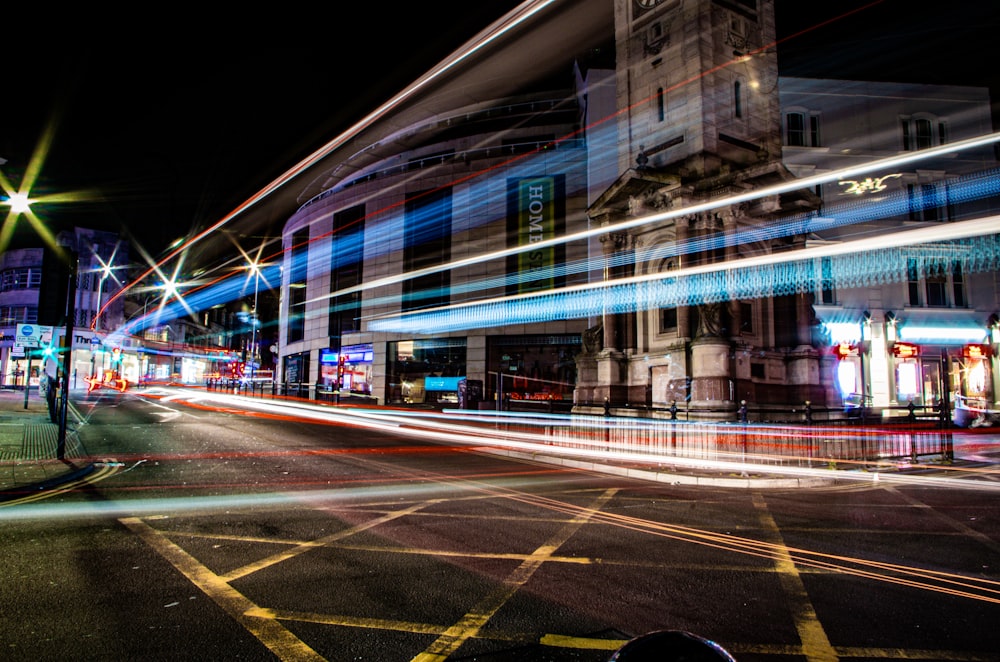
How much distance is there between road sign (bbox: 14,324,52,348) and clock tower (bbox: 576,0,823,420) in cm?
2257

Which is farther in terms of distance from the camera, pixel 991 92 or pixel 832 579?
pixel 991 92

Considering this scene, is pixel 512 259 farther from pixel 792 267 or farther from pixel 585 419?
pixel 585 419

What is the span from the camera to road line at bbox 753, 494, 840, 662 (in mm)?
3521

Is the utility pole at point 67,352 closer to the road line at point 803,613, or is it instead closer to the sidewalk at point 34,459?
the sidewalk at point 34,459

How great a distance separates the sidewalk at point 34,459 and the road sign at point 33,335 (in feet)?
17.1

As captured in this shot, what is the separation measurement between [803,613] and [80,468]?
12052 millimetres

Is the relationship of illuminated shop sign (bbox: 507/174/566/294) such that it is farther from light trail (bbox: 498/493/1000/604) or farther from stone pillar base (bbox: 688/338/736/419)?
light trail (bbox: 498/493/1000/604)

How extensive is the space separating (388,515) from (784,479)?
8.11 m

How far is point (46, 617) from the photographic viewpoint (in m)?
3.93

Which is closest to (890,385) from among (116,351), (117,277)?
(116,351)

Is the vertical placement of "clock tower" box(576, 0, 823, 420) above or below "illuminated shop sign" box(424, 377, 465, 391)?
above

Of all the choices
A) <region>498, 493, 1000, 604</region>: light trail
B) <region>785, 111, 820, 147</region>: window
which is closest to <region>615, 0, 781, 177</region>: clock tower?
<region>785, 111, 820, 147</region>: window

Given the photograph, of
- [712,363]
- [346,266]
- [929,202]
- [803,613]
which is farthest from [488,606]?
[346,266]

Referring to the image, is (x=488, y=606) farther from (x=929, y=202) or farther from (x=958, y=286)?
(x=958, y=286)
